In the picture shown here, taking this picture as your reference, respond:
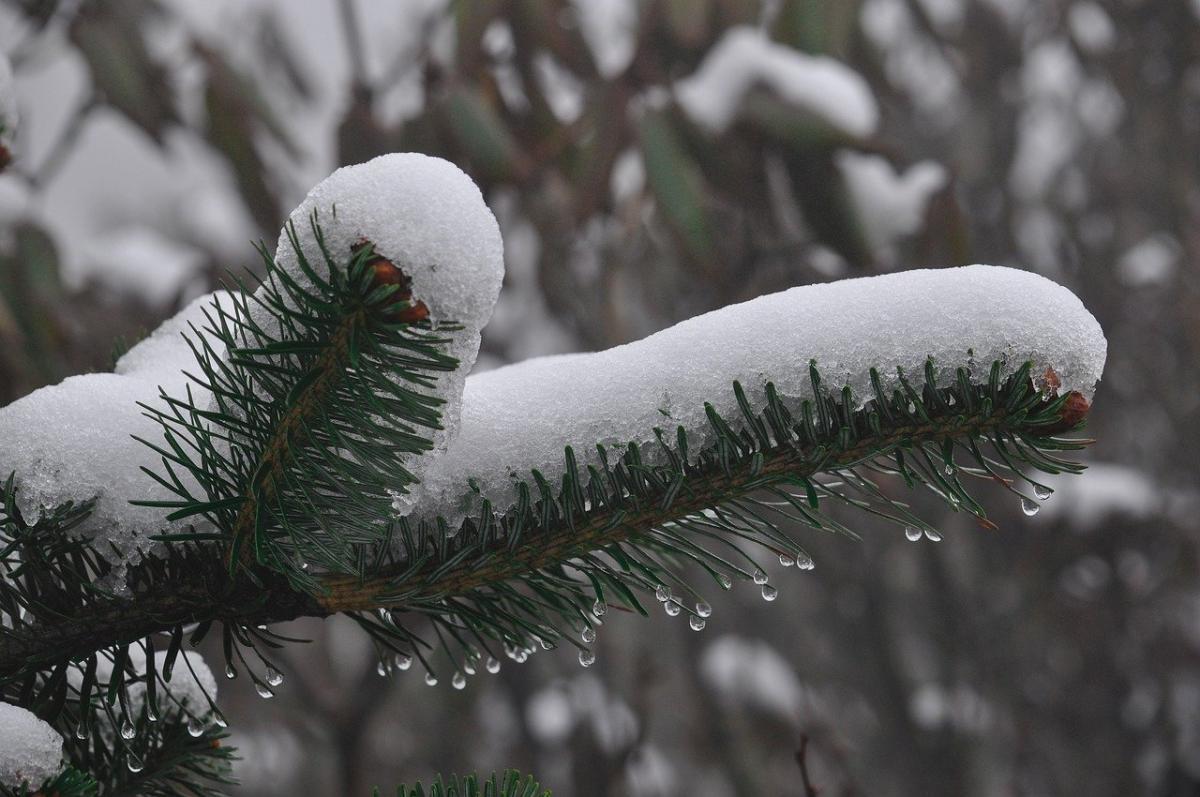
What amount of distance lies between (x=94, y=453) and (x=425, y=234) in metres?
0.14

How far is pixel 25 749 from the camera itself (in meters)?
0.29

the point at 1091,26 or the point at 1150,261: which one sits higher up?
the point at 1091,26

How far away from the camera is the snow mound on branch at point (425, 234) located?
0.24 meters

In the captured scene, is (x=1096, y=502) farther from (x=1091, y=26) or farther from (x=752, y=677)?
(x=1091, y=26)

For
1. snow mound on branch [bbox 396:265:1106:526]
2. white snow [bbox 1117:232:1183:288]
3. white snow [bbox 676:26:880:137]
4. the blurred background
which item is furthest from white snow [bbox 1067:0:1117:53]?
snow mound on branch [bbox 396:265:1106:526]

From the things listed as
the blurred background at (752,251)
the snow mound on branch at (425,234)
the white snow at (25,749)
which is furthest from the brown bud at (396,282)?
the blurred background at (752,251)

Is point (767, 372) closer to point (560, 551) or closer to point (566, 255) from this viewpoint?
point (560, 551)

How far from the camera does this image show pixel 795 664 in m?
2.00

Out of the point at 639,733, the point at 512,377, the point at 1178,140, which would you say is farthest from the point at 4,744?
the point at 1178,140

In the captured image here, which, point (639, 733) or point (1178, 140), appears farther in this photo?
point (1178, 140)

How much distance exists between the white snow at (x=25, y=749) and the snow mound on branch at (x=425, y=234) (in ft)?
0.50

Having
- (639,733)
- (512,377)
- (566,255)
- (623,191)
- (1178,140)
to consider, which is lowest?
(639,733)

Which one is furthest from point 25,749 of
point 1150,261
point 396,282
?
point 1150,261

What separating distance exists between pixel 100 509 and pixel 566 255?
106 cm
